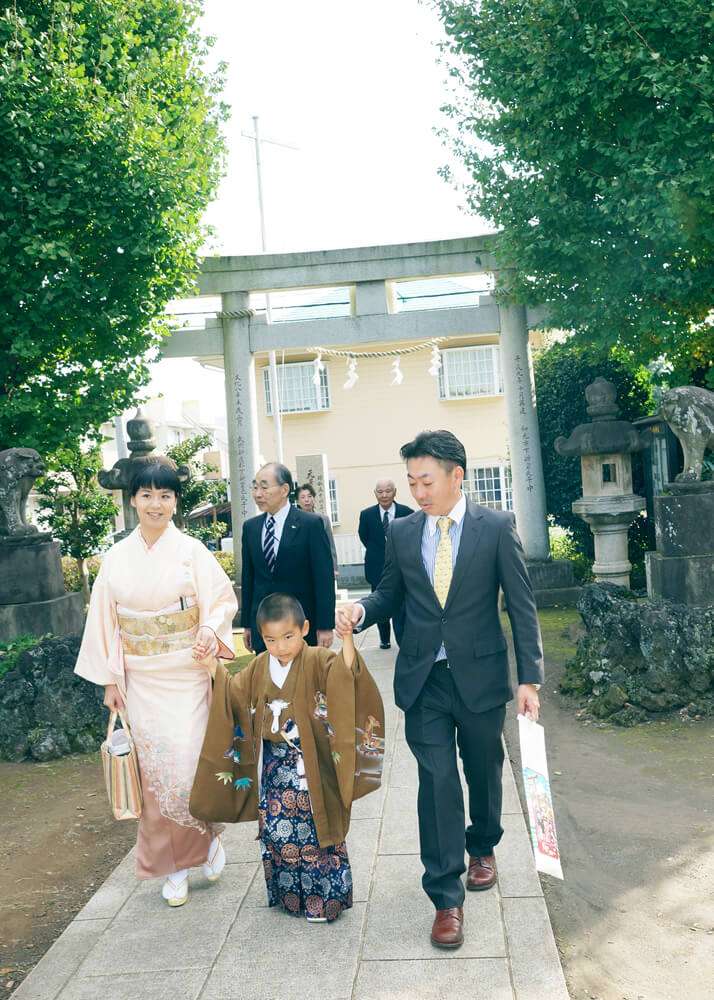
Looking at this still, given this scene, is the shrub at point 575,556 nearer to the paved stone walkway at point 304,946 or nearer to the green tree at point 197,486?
the green tree at point 197,486

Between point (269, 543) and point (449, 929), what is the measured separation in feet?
8.67

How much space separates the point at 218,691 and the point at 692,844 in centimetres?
255

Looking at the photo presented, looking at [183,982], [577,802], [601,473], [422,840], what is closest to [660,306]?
[601,473]

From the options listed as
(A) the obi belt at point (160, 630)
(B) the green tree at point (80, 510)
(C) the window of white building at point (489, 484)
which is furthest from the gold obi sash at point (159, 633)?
(C) the window of white building at point (489, 484)

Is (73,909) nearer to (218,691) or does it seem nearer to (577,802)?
(218,691)

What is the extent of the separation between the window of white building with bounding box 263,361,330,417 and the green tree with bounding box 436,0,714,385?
1263 cm

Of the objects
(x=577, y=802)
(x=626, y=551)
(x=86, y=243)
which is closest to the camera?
(x=577, y=802)

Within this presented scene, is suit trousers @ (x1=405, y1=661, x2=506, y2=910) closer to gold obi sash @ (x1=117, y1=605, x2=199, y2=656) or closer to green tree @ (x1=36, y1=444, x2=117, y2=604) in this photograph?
gold obi sash @ (x1=117, y1=605, x2=199, y2=656)

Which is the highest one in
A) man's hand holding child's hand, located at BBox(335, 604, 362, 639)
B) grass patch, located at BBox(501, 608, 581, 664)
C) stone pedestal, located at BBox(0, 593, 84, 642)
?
man's hand holding child's hand, located at BBox(335, 604, 362, 639)

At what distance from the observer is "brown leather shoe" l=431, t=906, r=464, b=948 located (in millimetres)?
3361

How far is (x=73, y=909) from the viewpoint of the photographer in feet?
14.3

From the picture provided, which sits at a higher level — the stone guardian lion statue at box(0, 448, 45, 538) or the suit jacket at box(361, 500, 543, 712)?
the stone guardian lion statue at box(0, 448, 45, 538)

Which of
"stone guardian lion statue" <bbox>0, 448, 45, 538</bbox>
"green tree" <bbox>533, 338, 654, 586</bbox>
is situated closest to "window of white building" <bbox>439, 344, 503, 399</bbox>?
"green tree" <bbox>533, 338, 654, 586</bbox>

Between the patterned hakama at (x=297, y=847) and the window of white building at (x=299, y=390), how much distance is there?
64.9 ft
